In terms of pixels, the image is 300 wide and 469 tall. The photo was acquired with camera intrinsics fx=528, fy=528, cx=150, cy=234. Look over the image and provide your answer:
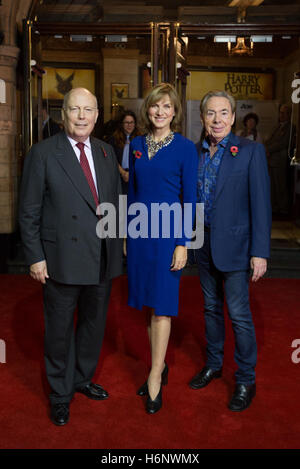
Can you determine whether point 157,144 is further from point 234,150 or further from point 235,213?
point 235,213

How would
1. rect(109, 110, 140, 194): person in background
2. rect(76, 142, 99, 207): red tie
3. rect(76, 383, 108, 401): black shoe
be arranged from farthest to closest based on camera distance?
rect(109, 110, 140, 194): person in background
rect(76, 383, 108, 401): black shoe
rect(76, 142, 99, 207): red tie

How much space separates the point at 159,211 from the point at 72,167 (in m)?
0.46

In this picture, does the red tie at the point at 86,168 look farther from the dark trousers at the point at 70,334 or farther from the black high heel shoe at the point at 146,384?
the black high heel shoe at the point at 146,384

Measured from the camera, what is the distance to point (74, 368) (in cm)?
269

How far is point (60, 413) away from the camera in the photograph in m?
2.53

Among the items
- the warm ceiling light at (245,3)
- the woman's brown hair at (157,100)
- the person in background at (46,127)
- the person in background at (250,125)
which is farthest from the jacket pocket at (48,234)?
the person in background at (250,125)

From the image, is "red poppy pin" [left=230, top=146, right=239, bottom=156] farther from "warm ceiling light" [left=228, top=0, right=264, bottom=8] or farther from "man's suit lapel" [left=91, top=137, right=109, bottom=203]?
"warm ceiling light" [left=228, top=0, right=264, bottom=8]

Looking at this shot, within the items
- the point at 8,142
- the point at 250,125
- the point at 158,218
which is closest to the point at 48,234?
the point at 158,218

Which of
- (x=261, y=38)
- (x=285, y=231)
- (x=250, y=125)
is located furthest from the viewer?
(x=250, y=125)

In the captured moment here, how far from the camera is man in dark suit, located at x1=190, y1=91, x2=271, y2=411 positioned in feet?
8.45

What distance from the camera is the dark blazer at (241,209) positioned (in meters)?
2.56

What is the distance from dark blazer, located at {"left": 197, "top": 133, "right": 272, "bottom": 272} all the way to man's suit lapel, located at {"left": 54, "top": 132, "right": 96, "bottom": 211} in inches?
25.2

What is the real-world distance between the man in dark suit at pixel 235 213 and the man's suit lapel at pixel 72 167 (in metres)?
0.61

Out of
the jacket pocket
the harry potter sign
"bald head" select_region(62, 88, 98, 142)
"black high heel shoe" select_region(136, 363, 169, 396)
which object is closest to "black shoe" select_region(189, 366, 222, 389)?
"black high heel shoe" select_region(136, 363, 169, 396)
